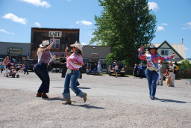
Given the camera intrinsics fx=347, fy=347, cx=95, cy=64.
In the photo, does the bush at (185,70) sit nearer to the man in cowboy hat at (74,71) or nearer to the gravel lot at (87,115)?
the gravel lot at (87,115)

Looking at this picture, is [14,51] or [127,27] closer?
[127,27]

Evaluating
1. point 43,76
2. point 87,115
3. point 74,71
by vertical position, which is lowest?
point 87,115

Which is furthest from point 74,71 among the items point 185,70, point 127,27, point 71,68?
point 127,27

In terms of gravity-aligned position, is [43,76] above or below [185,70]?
below

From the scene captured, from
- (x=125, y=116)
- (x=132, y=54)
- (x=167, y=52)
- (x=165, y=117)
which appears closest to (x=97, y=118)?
(x=125, y=116)

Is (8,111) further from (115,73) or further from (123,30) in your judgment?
(123,30)

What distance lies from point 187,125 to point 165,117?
2.44 feet

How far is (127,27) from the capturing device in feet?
179

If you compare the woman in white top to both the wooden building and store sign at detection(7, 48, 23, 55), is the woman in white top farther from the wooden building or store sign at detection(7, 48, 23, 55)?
store sign at detection(7, 48, 23, 55)

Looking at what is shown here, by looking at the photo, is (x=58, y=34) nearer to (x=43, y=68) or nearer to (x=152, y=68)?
(x=152, y=68)

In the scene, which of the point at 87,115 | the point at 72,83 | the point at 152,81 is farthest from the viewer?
the point at 152,81

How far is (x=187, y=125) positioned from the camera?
7.07 m

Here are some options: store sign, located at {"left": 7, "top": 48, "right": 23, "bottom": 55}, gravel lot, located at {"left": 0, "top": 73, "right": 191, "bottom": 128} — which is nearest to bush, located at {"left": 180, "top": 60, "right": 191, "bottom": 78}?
store sign, located at {"left": 7, "top": 48, "right": 23, "bottom": 55}

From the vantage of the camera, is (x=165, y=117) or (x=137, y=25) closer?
(x=165, y=117)
